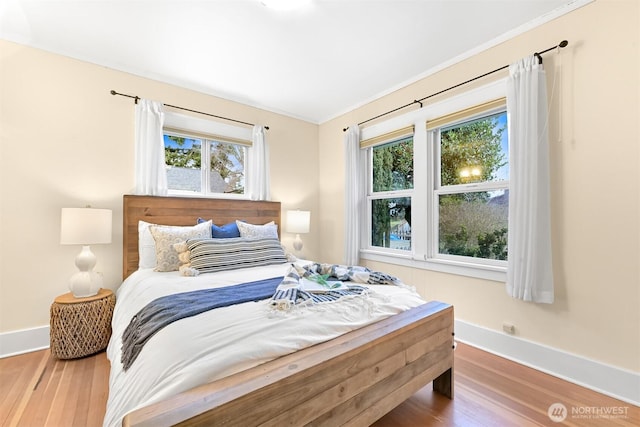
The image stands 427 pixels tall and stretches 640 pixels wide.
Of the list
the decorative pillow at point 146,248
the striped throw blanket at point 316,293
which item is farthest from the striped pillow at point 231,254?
the striped throw blanket at point 316,293

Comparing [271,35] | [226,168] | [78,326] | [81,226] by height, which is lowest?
[78,326]

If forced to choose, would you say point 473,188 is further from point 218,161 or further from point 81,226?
point 81,226

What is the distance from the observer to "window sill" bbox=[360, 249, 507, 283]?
2.30 meters

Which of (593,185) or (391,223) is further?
(391,223)

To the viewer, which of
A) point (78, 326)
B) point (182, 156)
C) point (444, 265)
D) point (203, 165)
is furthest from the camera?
point (203, 165)

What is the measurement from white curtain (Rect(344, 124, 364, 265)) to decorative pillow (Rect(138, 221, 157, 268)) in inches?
83.8

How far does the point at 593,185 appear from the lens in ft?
6.07

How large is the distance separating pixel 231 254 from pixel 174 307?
101 centimetres

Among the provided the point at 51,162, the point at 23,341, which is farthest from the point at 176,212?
the point at 23,341

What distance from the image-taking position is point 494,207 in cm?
241

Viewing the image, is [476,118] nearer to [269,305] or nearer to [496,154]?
[496,154]

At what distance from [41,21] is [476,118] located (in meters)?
3.59

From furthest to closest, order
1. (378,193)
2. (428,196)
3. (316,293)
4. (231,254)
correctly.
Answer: (378,193) < (428,196) < (231,254) < (316,293)

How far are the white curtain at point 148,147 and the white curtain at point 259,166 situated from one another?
104 centimetres
